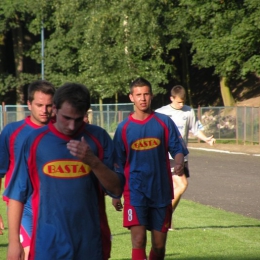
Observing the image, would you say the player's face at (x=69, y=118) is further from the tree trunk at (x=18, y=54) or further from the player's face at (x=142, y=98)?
the tree trunk at (x=18, y=54)

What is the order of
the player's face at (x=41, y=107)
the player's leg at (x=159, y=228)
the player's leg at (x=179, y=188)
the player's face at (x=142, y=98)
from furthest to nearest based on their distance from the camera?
the player's leg at (x=179, y=188) → the player's face at (x=142, y=98) → the player's leg at (x=159, y=228) → the player's face at (x=41, y=107)

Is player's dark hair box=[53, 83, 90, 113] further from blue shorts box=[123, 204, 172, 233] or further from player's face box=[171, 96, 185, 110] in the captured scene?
player's face box=[171, 96, 185, 110]

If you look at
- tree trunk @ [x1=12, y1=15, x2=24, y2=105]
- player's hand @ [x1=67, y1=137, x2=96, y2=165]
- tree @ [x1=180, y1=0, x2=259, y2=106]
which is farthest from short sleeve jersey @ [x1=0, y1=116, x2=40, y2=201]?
tree trunk @ [x1=12, y1=15, x2=24, y2=105]

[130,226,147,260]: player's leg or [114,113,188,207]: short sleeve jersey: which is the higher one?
[114,113,188,207]: short sleeve jersey

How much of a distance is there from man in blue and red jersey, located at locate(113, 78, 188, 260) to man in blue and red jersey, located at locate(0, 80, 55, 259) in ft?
4.75

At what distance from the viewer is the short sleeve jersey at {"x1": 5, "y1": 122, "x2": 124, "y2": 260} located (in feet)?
15.0

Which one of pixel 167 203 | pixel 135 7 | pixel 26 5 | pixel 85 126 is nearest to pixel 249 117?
pixel 135 7

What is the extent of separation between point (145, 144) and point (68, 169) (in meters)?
3.22

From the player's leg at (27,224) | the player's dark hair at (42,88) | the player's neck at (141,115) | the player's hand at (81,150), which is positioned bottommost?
the player's leg at (27,224)

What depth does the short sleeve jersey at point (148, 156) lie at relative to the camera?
25.2ft

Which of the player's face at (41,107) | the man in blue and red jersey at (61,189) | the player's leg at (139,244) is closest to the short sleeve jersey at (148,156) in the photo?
the player's leg at (139,244)

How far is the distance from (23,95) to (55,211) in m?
57.4

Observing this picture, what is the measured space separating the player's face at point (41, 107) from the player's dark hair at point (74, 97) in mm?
1924

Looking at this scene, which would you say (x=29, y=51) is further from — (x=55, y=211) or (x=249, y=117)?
(x=55, y=211)
